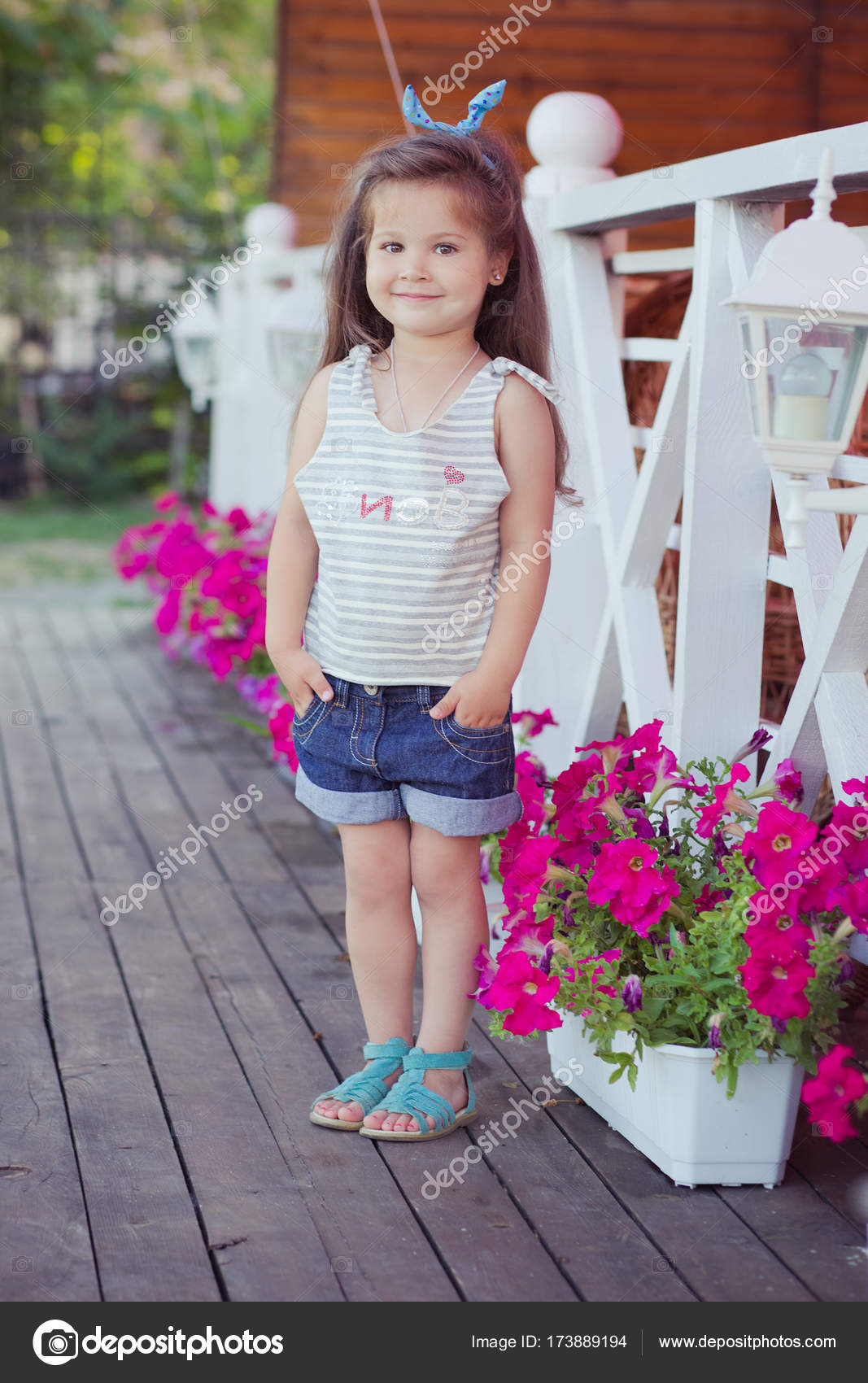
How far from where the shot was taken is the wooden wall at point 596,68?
651 cm

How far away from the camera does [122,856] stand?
301 cm

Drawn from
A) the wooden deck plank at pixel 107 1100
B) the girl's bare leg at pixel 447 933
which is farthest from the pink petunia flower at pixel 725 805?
the wooden deck plank at pixel 107 1100

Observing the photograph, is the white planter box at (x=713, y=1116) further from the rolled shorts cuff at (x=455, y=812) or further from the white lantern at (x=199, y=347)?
the white lantern at (x=199, y=347)

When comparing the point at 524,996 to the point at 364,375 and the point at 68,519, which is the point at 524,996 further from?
the point at 68,519

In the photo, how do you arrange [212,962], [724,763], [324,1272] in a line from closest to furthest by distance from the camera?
[324,1272] < [724,763] < [212,962]

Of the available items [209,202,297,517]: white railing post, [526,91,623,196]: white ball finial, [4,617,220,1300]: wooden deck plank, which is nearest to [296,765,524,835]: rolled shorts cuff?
[4,617,220,1300]: wooden deck plank

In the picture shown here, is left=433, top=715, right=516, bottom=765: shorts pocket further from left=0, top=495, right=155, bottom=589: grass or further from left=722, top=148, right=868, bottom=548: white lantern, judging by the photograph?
left=0, top=495, right=155, bottom=589: grass

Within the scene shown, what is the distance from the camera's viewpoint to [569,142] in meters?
2.54

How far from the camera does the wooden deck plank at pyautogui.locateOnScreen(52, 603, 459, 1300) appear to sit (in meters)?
1.59

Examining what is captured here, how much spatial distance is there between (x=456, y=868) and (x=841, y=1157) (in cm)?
60

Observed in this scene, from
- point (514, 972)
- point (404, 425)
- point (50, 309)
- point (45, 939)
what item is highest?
point (50, 309)

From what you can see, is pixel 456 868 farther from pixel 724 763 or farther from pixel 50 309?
pixel 50 309

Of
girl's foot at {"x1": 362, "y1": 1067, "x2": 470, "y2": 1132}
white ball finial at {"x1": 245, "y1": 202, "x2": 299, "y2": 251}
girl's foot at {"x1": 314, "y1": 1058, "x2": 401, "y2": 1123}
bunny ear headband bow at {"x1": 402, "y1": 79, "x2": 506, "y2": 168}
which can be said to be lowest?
girl's foot at {"x1": 314, "y1": 1058, "x2": 401, "y2": 1123}

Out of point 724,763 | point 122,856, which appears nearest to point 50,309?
point 122,856
